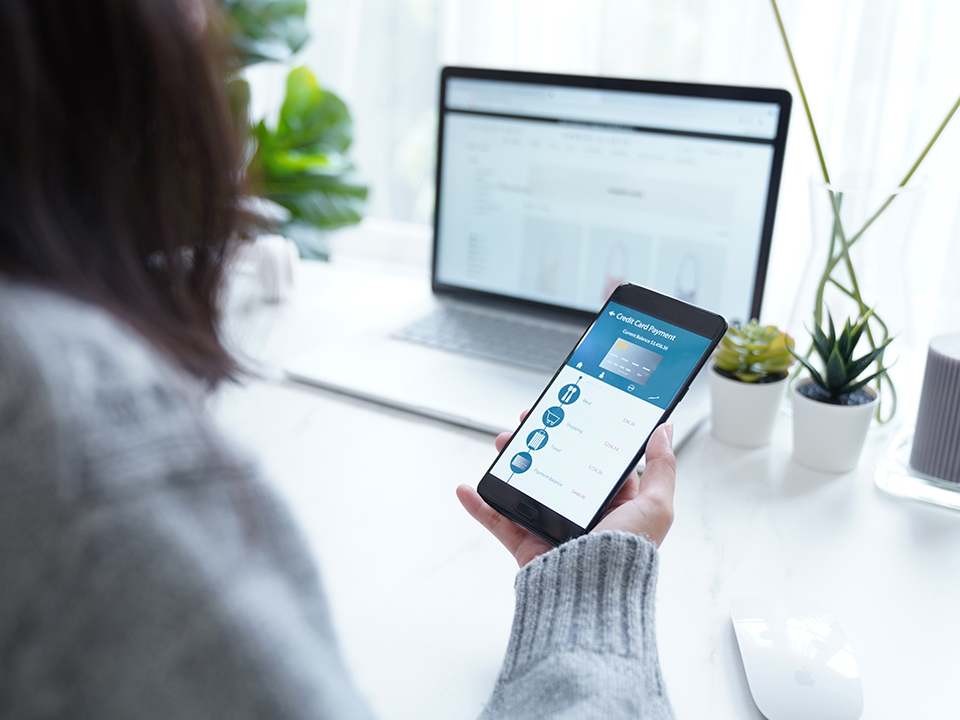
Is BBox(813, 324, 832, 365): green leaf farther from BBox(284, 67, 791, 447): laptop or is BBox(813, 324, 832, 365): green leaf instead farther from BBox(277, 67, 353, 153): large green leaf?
BBox(277, 67, 353, 153): large green leaf

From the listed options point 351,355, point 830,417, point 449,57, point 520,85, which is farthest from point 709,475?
point 449,57

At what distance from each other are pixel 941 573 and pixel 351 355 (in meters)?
0.66

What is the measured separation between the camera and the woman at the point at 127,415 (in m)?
0.28

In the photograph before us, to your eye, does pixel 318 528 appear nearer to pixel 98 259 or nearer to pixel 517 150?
pixel 98 259

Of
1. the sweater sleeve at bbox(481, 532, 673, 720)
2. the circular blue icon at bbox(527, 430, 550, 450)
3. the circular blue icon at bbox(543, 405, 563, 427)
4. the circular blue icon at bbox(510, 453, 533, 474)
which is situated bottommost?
the sweater sleeve at bbox(481, 532, 673, 720)

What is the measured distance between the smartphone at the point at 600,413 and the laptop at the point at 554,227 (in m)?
0.17

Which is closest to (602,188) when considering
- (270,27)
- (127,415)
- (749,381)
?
(749,381)

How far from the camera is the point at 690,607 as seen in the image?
1.98ft

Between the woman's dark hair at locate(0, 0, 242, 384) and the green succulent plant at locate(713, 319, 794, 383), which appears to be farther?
Result: the green succulent plant at locate(713, 319, 794, 383)

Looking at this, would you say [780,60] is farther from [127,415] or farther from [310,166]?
[127,415]

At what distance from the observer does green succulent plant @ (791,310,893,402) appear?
747 mm

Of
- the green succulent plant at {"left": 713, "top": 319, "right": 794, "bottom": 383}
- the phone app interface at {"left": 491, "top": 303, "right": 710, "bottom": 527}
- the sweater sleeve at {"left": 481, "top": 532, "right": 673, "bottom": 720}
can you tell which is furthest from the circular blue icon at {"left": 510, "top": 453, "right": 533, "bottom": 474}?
the green succulent plant at {"left": 713, "top": 319, "right": 794, "bottom": 383}

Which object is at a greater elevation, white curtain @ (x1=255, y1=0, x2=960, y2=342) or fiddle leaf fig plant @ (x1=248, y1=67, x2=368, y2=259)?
white curtain @ (x1=255, y1=0, x2=960, y2=342)

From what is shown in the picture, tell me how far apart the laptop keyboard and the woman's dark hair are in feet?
2.01
